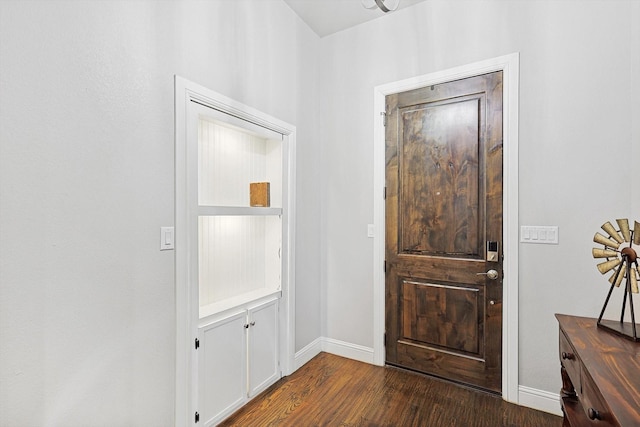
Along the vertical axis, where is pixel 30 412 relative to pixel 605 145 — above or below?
below

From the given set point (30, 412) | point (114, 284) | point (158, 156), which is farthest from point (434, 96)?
point (30, 412)

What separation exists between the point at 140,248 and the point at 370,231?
1815 mm

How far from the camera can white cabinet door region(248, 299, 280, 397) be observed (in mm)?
2281

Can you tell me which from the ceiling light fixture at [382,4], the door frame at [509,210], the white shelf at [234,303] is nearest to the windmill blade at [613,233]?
the door frame at [509,210]

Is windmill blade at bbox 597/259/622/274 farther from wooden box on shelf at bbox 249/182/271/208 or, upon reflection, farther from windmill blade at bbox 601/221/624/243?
wooden box on shelf at bbox 249/182/271/208

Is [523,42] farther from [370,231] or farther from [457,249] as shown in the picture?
[370,231]

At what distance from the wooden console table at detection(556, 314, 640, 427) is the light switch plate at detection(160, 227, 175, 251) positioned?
73.0 inches

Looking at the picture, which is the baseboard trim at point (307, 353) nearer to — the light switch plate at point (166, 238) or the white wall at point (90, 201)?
the white wall at point (90, 201)

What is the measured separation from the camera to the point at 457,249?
2465mm

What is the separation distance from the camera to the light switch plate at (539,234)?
6.93 feet

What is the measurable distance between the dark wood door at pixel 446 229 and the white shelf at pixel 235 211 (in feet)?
3.28

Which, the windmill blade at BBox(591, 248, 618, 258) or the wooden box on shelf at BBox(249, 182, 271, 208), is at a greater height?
the wooden box on shelf at BBox(249, 182, 271, 208)

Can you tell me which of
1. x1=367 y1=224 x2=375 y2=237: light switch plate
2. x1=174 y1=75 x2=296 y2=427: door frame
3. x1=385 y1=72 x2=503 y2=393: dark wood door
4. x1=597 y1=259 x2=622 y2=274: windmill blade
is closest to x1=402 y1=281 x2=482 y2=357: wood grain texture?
x1=385 y1=72 x2=503 y2=393: dark wood door

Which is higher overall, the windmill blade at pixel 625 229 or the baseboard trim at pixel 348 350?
the windmill blade at pixel 625 229
